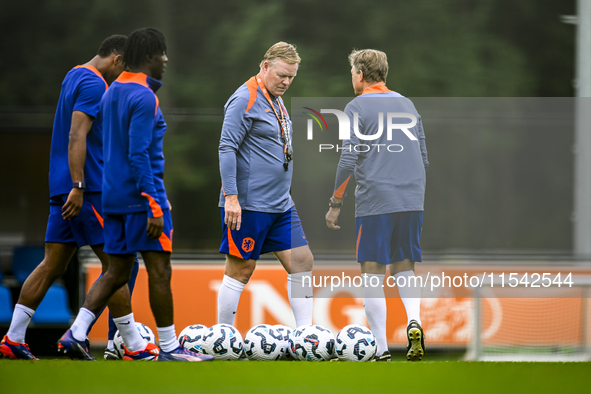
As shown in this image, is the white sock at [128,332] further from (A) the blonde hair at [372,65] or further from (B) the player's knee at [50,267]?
(A) the blonde hair at [372,65]

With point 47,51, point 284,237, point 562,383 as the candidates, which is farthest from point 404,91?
point 47,51

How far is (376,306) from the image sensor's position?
3.65 meters

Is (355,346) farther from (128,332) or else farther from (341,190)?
(128,332)

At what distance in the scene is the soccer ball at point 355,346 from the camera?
11.3 ft

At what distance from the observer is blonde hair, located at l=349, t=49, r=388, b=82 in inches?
145

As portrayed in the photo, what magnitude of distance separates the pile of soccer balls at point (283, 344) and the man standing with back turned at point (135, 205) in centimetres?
15

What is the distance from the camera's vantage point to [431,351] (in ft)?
15.5

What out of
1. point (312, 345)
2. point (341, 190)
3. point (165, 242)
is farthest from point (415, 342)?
point (165, 242)

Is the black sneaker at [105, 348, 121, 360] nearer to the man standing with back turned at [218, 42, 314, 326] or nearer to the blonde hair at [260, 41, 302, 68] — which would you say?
Result: the man standing with back turned at [218, 42, 314, 326]

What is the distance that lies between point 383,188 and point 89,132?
1.49 metres

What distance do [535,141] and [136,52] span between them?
252 cm

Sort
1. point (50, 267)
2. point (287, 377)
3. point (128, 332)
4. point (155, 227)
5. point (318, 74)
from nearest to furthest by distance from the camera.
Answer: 1. point (287, 377)
2. point (155, 227)
3. point (128, 332)
4. point (50, 267)
5. point (318, 74)

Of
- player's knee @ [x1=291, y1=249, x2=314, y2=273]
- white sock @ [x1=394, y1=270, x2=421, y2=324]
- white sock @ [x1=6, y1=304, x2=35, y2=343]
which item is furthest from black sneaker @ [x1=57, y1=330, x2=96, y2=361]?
white sock @ [x1=394, y1=270, x2=421, y2=324]

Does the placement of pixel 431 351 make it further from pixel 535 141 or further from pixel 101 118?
pixel 101 118
